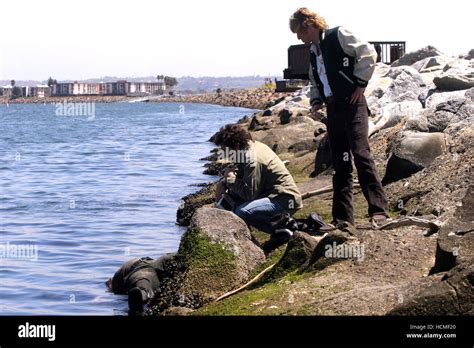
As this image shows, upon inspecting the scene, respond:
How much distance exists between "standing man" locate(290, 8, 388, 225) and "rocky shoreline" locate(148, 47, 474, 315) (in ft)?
1.14

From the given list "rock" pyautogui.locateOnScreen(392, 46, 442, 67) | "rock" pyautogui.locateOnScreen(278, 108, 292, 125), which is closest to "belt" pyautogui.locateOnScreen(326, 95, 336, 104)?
"rock" pyautogui.locateOnScreen(278, 108, 292, 125)

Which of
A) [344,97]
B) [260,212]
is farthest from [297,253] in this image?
[344,97]

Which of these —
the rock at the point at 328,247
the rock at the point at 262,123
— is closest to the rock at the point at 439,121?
the rock at the point at 328,247

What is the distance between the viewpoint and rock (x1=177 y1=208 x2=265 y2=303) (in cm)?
1033

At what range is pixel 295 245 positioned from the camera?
9.78m

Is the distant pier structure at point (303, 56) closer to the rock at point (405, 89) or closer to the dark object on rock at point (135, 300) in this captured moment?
the rock at point (405, 89)

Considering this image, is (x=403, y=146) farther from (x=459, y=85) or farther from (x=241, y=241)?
(x=459, y=85)

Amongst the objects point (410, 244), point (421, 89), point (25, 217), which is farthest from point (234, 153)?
point (421, 89)

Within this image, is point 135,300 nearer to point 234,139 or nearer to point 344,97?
point 234,139

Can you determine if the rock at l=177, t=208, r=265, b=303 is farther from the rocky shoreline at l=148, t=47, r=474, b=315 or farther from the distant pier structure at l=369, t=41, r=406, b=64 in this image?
the distant pier structure at l=369, t=41, r=406, b=64

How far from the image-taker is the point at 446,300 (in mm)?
6809

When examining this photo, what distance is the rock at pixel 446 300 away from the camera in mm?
6766

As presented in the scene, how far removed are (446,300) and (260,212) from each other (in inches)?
175
